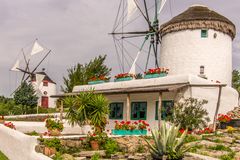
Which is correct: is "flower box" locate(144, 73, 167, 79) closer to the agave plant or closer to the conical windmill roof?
the conical windmill roof

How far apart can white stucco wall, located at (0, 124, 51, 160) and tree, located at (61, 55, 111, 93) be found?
22.5m

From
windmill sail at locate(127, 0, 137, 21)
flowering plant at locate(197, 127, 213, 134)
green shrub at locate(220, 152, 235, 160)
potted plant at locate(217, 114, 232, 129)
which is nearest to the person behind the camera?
green shrub at locate(220, 152, 235, 160)

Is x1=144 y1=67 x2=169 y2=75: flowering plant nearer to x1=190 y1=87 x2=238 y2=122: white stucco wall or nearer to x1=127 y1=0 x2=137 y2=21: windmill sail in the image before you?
x1=190 y1=87 x2=238 y2=122: white stucco wall

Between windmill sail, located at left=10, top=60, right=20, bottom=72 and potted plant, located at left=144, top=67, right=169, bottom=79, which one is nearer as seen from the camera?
potted plant, located at left=144, top=67, right=169, bottom=79

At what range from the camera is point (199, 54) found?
25078 millimetres

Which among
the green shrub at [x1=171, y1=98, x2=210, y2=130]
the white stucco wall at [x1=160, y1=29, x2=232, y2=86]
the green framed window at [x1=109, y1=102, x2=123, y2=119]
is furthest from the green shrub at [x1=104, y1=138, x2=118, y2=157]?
the white stucco wall at [x1=160, y1=29, x2=232, y2=86]

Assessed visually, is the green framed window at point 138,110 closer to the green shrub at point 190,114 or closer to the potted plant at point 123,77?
the potted plant at point 123,77

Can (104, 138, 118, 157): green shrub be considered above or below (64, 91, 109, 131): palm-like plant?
below

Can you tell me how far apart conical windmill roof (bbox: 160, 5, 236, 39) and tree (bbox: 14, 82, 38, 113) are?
23613 mm

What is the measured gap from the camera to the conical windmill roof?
24.8 metres

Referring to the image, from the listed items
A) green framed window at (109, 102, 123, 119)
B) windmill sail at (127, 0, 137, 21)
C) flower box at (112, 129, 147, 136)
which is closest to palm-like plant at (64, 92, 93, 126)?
flower box at (112, 129, 147, 136)

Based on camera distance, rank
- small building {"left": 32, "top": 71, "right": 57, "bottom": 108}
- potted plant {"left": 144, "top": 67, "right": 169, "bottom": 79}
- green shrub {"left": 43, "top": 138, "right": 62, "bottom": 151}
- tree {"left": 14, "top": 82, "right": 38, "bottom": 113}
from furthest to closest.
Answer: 1. small building {"left": 32, "top": 71, "right": 57, "bottom": 108}
2. tree {"left": 14, "top": 82, "right": 38, "bottom": 113}
3. potted plant {"left": 144, "top": 67, "right": 169, "bottom": 79}
4. green shrub {"left": 43, "top": 138, "right": 62, "bottom": 151}

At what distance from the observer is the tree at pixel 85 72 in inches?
1547

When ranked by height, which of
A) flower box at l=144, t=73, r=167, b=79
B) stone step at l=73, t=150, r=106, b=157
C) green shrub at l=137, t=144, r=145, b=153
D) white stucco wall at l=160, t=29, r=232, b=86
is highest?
white stucco wall at l=160, t=29, r=232, b=86
